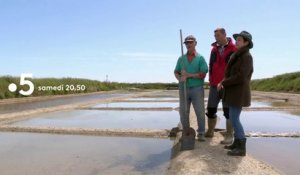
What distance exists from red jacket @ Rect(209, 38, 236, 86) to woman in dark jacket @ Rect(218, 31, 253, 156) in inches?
24.7

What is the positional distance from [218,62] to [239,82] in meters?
0.94

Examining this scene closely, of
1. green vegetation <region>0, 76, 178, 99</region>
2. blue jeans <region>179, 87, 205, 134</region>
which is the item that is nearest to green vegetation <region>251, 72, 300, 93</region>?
→ green vegetation <region>0, 76, 178, 99</region>

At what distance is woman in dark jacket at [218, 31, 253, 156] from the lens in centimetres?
494

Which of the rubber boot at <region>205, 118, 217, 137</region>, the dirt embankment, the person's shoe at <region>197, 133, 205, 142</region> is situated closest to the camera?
the dirt embankment

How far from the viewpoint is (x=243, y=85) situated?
16.4ft

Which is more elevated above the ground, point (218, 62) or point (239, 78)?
point (218, 62)

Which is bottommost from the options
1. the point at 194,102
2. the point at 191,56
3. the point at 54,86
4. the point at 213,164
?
the point at 213,164

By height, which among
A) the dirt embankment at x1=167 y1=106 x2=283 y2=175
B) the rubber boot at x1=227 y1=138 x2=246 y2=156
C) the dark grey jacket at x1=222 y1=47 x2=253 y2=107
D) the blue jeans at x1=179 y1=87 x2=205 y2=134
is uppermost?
the dark grey jacket at x1=222 y1=47 x2=253 y2=107

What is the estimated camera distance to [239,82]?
4.95 m

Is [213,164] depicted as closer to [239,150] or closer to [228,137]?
[239,150]

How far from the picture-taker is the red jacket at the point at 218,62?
225 inches

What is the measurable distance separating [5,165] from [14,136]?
105 inches

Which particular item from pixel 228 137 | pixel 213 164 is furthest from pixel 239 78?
pixel 228 137

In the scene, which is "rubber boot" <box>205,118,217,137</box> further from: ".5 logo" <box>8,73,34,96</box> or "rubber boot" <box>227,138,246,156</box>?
".5 logo" <box>8,73,34,96</box>
